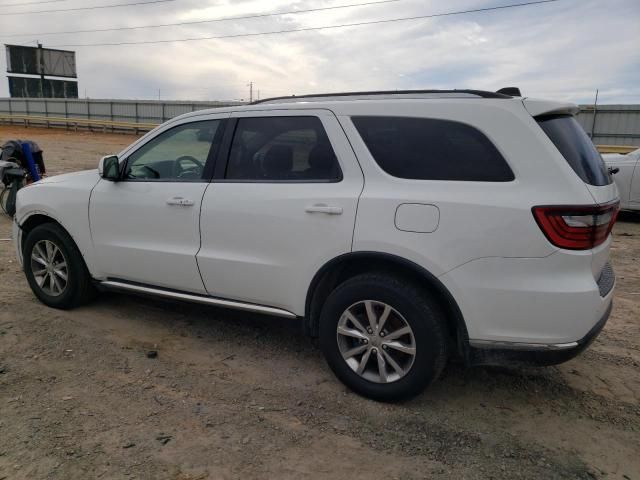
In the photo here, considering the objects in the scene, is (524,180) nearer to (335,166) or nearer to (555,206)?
(555,206)

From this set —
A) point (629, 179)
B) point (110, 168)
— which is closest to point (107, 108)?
point (629, 179)

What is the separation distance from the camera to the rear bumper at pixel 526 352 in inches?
108

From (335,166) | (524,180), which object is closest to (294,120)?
(335,166)

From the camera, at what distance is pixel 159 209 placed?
389cm

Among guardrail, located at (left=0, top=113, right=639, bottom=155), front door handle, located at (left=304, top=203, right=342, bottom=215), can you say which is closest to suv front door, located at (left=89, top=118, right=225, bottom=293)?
front door handle, located at (left=304, top=203, right=342, bottom=215)

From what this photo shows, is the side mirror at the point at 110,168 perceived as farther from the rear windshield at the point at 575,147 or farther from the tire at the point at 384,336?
the rear windshield at the point at 575,147

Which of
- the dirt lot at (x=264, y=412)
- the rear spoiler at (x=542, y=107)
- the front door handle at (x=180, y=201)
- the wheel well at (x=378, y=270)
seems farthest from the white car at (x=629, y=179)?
the front door handle at (x=180, y=201)

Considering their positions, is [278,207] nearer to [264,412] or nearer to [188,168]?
[188,168]

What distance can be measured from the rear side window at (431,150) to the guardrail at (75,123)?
1426 inches

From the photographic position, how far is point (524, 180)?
8.97 feet

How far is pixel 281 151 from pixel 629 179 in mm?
7825

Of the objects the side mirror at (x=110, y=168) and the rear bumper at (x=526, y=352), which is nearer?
the rear bumper at (x=526, y=352)

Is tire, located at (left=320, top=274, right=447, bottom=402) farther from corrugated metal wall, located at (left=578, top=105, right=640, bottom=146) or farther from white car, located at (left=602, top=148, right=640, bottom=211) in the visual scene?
corrugated metal wall, located at (left=578, top=105, right=640, bottom=146)

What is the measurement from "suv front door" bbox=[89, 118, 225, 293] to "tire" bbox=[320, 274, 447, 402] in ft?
3.81
